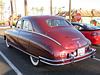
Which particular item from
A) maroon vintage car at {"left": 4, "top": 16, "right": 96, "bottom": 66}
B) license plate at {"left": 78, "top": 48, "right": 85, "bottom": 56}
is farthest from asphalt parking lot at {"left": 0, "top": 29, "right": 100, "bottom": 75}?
license plate at {"left": 78, "top": 48, "right": 85, "bottom": 56}

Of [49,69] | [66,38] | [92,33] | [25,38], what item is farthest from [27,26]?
[92,33]

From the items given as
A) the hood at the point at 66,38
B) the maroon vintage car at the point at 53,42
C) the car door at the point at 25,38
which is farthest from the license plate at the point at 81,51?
the car door at the point at 25,38

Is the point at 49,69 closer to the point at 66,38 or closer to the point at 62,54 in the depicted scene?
the point at 62,54

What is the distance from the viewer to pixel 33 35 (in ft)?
11.8

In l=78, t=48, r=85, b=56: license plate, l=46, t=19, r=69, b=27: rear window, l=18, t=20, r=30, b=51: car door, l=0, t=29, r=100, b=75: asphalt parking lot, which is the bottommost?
l=0, t=29, r=100, b=75: asphalt parking lot

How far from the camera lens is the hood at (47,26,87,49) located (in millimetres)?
3115

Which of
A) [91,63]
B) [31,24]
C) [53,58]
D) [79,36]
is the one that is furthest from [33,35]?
[91,63]

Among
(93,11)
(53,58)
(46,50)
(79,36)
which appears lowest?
(53,58)

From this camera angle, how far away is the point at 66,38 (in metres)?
3.24

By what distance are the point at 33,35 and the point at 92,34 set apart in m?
3.25

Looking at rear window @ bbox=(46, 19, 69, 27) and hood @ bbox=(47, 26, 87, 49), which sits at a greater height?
rear window @ bbox=(46, 19, 69, 27)

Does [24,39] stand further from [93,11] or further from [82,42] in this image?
[93,11]

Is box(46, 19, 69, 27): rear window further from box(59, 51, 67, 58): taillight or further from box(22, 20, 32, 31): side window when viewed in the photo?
box(59, 51, 67, 58): taillight

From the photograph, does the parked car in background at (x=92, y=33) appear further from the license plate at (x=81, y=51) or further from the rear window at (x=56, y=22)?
the license plate at (x=81, y=51)
